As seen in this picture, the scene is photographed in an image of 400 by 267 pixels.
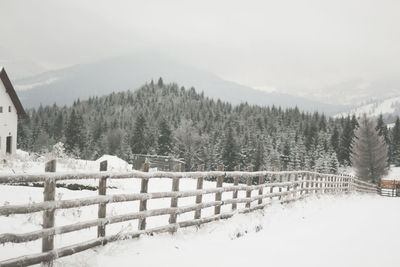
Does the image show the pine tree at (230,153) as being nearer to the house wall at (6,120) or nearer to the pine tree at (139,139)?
the pine tree at (139,139)

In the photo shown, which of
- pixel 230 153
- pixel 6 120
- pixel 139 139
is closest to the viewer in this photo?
pixel 6 120

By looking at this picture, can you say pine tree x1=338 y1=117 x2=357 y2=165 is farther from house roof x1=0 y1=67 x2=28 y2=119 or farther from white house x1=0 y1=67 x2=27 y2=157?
white house x1=0 y1=67 x2=27 y2=157

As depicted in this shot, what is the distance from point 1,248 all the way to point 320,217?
402 inches

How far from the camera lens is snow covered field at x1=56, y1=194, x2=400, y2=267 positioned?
6.06 m

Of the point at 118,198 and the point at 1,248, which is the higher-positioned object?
the point at 118,198

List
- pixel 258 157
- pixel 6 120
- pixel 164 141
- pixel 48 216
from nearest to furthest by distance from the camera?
1. pixel 48 216
2. pixel 6 120
3. pixel 258 157
4. pixel 164 141

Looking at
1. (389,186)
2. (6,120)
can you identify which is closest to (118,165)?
(6,120)

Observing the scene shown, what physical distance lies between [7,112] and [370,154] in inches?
1829

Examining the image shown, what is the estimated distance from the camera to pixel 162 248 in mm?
6711

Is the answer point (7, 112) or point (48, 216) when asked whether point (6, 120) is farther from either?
point (48, 216)

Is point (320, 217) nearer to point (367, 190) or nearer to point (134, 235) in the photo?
point (134, 235)

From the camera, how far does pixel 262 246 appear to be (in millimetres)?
7734

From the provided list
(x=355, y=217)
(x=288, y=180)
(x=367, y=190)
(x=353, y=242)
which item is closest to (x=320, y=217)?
(x=355, y=217)

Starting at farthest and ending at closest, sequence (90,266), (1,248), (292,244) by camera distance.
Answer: (292,244), (1,248), (90,266)
